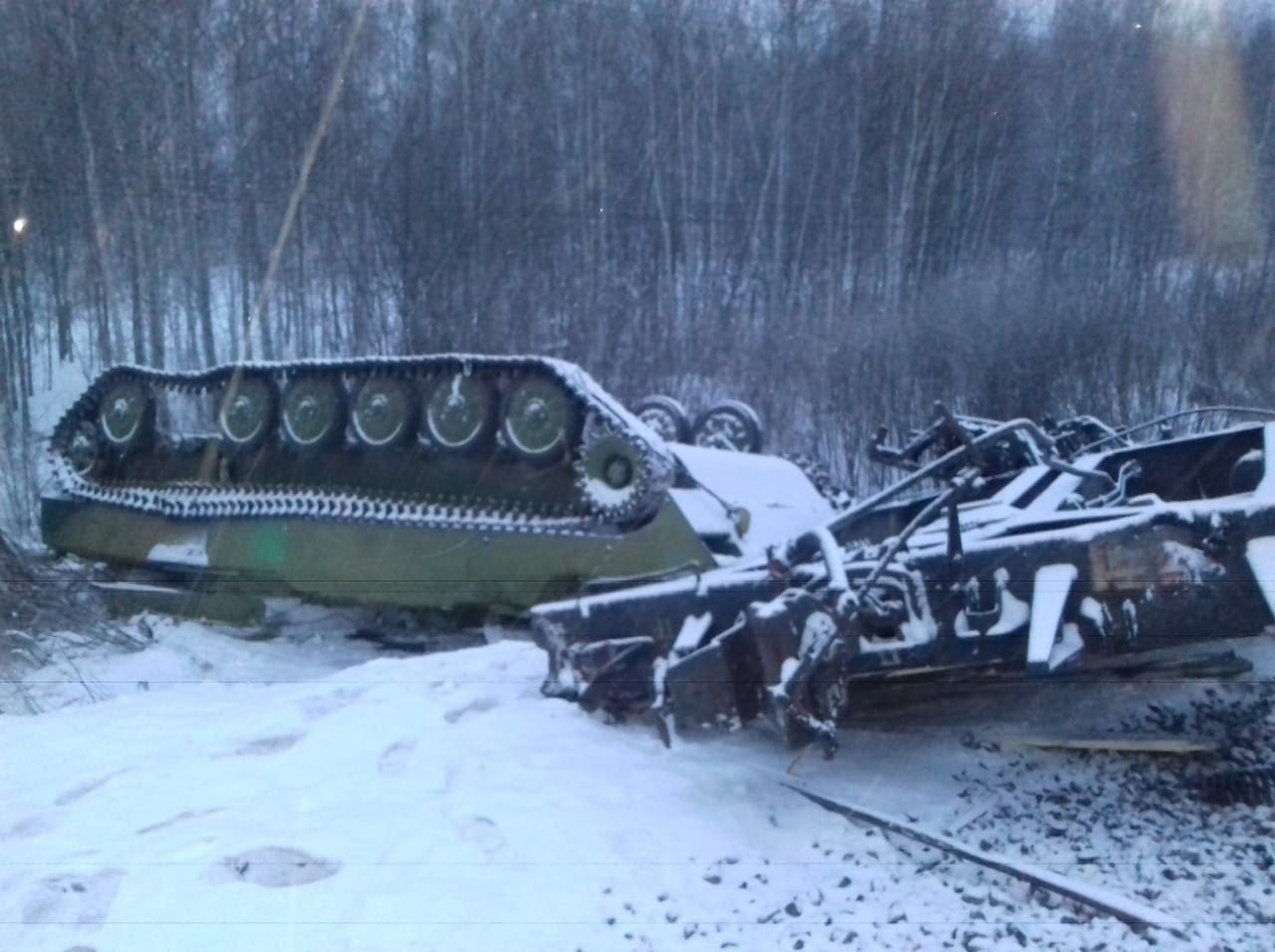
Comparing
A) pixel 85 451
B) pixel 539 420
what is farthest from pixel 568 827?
pixel 85 451

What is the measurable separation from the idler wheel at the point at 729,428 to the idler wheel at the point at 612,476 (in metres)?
3.11

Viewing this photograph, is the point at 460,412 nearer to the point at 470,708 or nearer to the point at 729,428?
the point at 729,428

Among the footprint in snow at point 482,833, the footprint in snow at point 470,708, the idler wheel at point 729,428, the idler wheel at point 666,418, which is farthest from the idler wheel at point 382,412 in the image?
the footprint in snow at point 482,833

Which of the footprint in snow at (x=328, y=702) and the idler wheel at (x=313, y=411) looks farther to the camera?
the idler wheel at (x=313, y=411)

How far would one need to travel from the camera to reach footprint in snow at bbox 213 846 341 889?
4.05m

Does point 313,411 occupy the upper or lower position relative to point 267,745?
upper

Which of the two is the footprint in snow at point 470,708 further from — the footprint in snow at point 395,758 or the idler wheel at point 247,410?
the idler wheel at point 247,410

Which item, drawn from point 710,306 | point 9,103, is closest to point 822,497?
point 710,306

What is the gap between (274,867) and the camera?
13.6 feet

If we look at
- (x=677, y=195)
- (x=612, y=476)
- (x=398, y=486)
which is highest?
(x=677, y=195)

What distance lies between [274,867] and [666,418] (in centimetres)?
781

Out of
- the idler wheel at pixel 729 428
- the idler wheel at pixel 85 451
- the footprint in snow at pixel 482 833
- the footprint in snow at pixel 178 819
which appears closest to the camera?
the footprint in snow at pixel 482 833

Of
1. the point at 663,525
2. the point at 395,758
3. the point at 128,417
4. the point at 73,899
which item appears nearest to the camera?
the point at 73,899

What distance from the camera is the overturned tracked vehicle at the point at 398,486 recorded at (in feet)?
27.7
